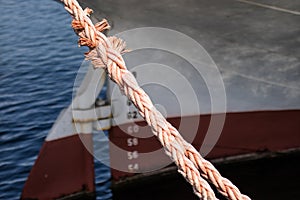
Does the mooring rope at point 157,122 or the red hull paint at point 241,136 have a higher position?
the mooring rope at point 157,122

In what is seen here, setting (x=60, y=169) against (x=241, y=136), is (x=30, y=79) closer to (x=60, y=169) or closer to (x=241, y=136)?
(x=60, y=169)

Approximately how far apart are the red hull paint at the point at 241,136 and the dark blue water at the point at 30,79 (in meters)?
1.17

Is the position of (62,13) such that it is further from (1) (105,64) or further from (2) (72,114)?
(1) (105,64)

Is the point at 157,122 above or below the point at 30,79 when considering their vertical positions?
above

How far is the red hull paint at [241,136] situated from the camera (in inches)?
389

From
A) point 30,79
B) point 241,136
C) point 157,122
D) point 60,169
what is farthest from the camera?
point 30,79

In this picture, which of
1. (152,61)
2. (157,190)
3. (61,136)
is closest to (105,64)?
(152,61)

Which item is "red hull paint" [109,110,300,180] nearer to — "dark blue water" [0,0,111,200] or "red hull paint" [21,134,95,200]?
"red hull paint" [21,134,95,200]

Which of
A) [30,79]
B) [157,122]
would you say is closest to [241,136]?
[157,122]

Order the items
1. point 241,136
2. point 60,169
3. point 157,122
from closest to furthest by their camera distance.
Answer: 1. point 157,122
2. point 60,169
3. point 241,136

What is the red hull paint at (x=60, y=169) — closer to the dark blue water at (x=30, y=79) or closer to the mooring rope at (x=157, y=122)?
the dark blue water at (x=30, y=79)

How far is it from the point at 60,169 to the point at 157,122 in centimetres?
719

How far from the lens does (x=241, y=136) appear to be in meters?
10.3

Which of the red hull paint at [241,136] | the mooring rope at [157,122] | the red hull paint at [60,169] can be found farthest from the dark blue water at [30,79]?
the mooring rope at [157,122]
